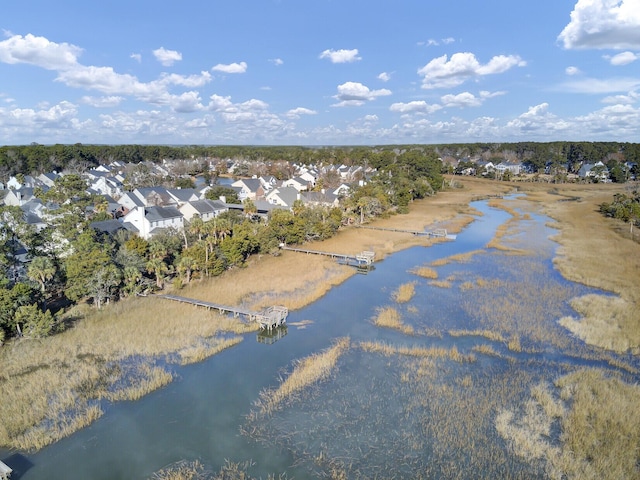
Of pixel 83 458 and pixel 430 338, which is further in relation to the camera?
pixel 430 338

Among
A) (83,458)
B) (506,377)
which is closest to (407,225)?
(506,377)

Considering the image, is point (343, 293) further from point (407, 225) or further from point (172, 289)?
point (407, 225)

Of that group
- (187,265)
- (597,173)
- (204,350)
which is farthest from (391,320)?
(597,173)

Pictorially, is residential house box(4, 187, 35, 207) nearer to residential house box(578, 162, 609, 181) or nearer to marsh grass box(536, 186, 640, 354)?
marsh grass box(536, 186, 640, 354)

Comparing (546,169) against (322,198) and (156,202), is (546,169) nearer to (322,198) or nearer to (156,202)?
(322,198)

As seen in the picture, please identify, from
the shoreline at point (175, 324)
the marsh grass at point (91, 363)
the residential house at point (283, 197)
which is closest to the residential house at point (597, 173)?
the shoreline at point (175, 324)
